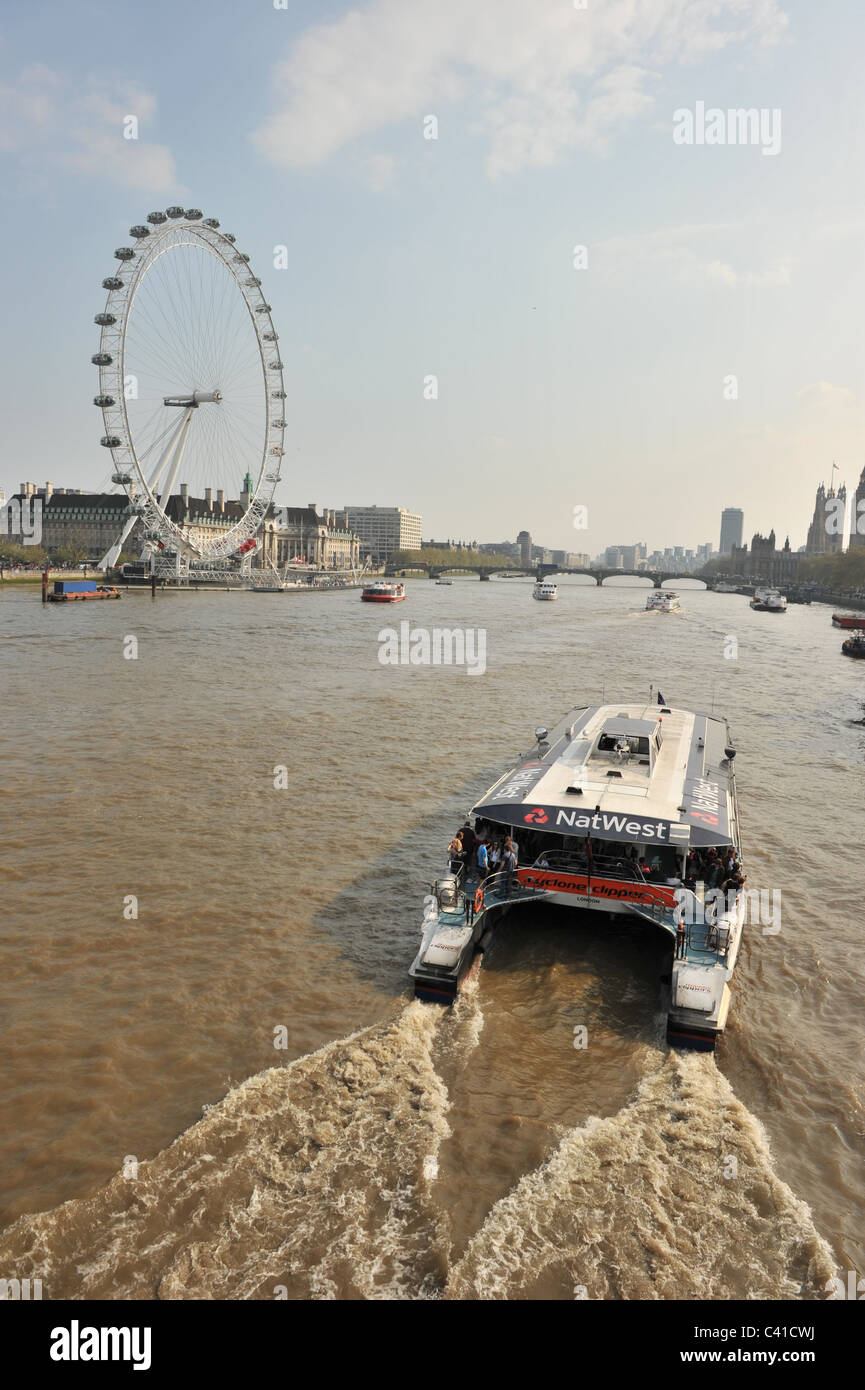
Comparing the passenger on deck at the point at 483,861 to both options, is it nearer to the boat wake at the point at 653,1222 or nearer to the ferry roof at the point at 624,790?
the ferry roof at the point at 624,790

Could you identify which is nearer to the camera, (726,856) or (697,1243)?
(697,1243)

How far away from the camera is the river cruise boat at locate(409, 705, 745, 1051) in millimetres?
10930

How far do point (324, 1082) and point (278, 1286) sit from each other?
8.88 feet

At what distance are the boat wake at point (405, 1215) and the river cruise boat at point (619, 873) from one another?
1658mm

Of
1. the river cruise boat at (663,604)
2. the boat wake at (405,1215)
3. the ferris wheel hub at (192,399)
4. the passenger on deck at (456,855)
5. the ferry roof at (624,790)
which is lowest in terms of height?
the boat wake at (405,1215)

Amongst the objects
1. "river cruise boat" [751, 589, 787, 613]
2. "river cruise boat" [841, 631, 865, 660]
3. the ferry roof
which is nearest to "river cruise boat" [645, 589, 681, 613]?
"river cruise boat" [751, 589, 787, 613]

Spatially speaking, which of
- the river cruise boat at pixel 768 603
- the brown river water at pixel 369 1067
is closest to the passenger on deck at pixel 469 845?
the brown river water at pixel 369 1067

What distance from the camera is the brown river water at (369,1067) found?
730 cm

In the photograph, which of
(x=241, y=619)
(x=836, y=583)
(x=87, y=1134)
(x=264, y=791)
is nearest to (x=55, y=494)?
(x=241, y=619)

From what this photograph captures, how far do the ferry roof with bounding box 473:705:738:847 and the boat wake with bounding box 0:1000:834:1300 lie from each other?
367 centimetres

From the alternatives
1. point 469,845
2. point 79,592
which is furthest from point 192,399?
point 469,845

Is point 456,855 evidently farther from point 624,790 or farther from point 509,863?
point 624,790
